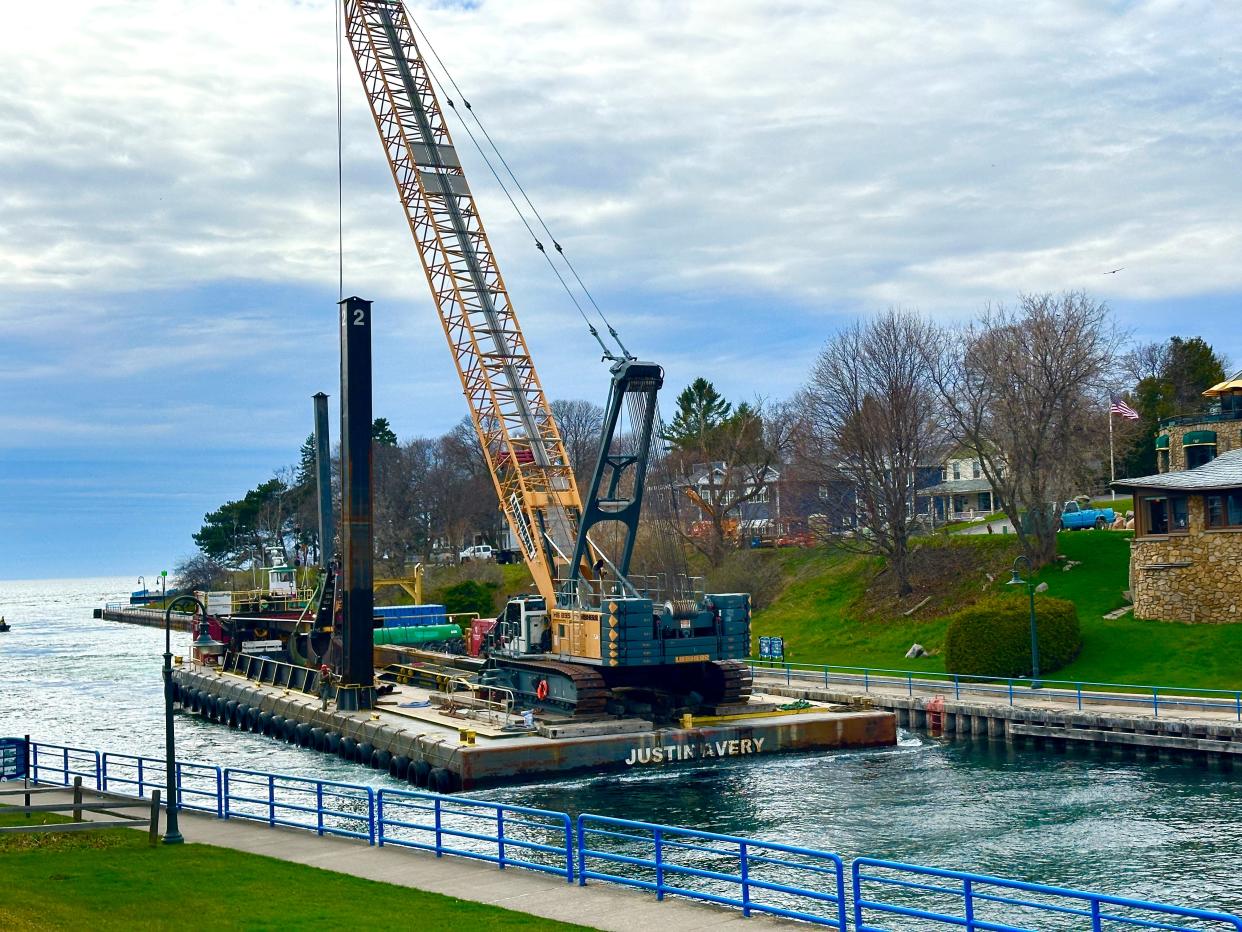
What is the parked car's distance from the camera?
114938 millimetres

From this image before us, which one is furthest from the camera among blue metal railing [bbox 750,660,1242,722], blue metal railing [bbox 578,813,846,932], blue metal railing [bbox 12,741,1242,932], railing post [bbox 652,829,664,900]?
blue metal railing [bbox 750,660,1242,722]

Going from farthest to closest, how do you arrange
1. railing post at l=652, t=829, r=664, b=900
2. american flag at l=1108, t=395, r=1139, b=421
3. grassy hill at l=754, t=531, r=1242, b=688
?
american flag at l=1108, t=395, r=1139, b=421
grassy hill at l=754, t=531, r=1242, b=688
railing post at l=652, t=829, r=664, b=900

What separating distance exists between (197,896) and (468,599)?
69101 millimetres

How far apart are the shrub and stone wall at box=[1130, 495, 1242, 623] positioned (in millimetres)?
45588

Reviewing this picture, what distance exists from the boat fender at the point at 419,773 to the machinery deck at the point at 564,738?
0.10 meters

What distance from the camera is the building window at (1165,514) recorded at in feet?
176

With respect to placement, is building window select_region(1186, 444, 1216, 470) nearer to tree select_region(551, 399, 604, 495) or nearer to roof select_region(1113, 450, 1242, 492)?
roof select_region(1113, 450, 1242, 492)

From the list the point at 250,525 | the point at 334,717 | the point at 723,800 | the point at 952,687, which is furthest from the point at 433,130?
the point at 250,525

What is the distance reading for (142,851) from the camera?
23.9m

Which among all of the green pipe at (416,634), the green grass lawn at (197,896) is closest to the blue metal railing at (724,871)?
the green grass lawn at (197,896)

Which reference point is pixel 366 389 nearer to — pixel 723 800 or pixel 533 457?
pixel 533 457

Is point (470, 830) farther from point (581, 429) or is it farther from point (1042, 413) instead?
point (581, 429)

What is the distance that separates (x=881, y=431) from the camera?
71875 millimetres

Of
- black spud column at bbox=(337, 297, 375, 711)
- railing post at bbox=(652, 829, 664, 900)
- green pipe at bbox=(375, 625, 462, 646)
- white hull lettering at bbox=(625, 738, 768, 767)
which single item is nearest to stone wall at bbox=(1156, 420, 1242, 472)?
white hull lettering at bbox=(625, 738, 768, 767)
